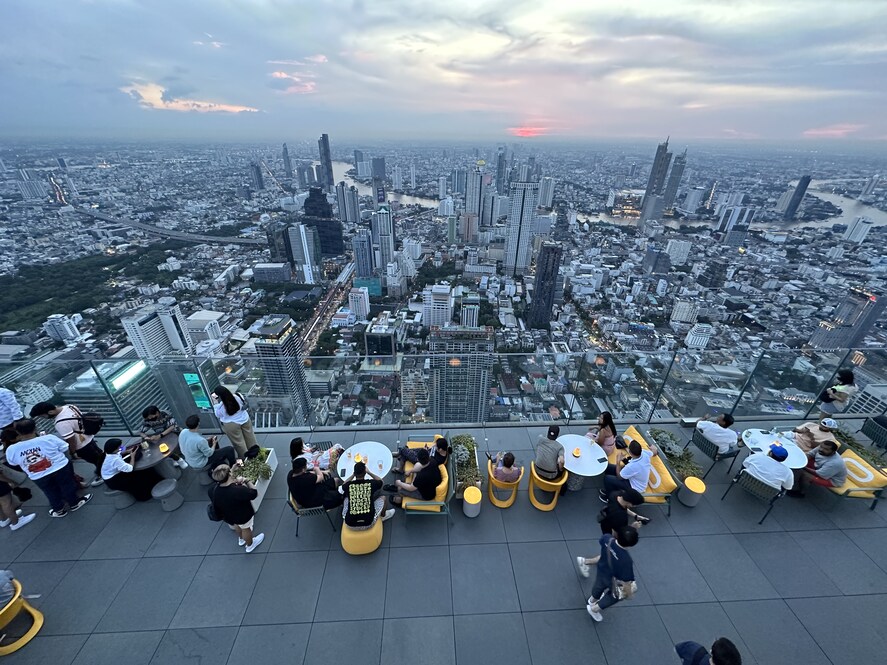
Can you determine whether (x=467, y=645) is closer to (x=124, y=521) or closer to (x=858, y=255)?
(x=124, y=521)

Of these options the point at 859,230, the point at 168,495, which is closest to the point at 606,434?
the point at 168,495

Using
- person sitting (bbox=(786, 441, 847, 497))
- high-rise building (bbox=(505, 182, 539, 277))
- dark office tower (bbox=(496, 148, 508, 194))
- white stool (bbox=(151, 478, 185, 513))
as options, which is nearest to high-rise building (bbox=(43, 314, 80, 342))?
white stool (bbox=(151, 478, 185, 513))

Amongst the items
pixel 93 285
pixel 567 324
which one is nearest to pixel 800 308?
pixel 567 324

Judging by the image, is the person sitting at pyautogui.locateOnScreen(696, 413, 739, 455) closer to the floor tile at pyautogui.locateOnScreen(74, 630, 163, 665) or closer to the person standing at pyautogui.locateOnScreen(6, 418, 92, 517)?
the floor tile at pyautogui.locateOnScreen(74, 630, 163, 665)

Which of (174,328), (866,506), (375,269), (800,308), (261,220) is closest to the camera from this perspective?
(866,506)

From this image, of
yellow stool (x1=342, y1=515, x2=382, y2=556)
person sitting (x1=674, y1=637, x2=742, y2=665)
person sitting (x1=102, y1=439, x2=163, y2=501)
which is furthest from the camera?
person sitting (x1=102, y1=439, x2=163, y2=501)

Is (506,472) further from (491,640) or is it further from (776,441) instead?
(776,441)

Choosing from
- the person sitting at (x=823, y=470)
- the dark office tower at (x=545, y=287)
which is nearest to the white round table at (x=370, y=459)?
the person sitting at (x=823, y=470)
